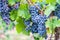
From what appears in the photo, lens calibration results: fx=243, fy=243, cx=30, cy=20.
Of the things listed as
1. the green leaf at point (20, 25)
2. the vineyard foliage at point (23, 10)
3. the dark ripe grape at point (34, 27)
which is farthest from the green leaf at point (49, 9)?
the green leaf at point (20, 25)

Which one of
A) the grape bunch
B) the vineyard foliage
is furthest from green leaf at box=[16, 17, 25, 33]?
the grape bunch

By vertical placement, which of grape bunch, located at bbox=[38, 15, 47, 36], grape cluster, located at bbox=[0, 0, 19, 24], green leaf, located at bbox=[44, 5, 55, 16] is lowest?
grape bunch, located at bbox=[38, 15, 47, 36]

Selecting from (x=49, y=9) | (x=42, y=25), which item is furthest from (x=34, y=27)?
(x=49, y=9)

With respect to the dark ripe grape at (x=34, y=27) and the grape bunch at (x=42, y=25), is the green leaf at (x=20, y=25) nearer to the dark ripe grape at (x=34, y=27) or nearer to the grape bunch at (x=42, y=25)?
the dark ripe grape at (x=34, y=27)

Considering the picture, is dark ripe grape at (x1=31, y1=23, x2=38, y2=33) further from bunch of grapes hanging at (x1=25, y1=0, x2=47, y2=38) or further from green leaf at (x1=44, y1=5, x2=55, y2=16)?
green leaf at (x1=44, y1=5, x2=55, y2=16)

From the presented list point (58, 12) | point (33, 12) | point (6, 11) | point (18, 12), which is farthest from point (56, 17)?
point (6, 11)

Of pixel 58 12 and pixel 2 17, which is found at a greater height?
pixel 2 17

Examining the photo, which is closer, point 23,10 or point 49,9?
point 49,9

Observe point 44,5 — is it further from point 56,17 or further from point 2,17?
point 2,17

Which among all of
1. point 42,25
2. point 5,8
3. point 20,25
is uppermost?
point 5,8

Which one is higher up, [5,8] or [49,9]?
[5,8]

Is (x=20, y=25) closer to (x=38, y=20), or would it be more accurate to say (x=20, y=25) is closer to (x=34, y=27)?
(x=34, y=27)
